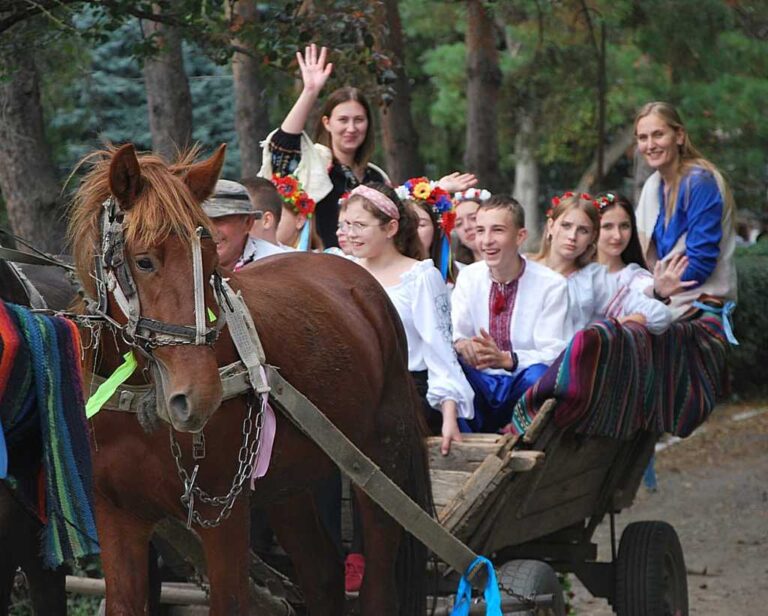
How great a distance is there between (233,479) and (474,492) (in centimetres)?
130

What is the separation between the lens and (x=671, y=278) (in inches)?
248

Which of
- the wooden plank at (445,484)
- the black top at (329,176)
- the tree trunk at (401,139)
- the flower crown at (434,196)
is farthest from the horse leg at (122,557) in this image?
the tree trunk at (401,139)

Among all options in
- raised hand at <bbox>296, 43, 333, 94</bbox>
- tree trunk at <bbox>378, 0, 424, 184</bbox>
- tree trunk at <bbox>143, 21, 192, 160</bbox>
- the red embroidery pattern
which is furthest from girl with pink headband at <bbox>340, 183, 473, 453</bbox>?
tree trunk at <bbox>378, 0, 424, 184</bbox>

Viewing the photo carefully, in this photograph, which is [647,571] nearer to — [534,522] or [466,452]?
[534,522]

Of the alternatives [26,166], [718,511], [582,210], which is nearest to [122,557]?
[582,210]

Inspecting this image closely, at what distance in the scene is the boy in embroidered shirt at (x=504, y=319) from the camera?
5.81m

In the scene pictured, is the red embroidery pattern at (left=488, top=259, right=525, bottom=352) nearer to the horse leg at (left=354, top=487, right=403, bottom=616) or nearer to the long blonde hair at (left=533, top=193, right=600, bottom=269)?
the long blonde hair at (left=533, top=193, right=600, bottom=269)

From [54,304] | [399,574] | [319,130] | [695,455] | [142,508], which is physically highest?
[319,130]

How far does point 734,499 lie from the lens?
10078 millimetres

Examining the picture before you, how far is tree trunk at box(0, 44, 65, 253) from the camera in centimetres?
714

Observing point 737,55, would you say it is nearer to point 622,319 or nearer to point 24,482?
point 622,319

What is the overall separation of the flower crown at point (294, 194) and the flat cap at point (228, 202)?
4.04 ft

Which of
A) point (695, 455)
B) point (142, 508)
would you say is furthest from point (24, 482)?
point (695, 455)

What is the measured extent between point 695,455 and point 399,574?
7.18 metres
